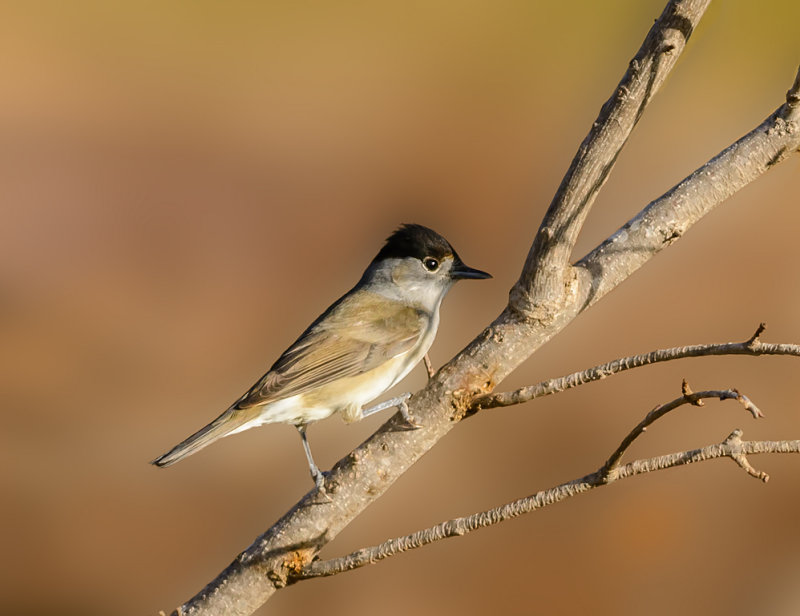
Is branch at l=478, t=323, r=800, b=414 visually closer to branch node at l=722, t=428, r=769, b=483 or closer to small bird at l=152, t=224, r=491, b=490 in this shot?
branch node at l=722, t=428, r=769, b=483

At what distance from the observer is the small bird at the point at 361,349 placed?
4.29 meters

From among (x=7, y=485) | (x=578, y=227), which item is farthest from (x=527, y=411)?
(x=578, y=227)

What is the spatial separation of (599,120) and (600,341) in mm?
6182

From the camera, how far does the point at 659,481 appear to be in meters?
7.11

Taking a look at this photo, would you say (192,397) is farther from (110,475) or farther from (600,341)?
(600,341)

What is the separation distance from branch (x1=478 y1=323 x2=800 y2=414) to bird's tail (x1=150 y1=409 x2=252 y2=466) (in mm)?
1736

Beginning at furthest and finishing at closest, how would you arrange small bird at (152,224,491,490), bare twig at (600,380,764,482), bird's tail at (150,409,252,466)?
small bird at (152,224,491,490) < bird's tail at (150,409,252,466) < bare twig at (600,380,764,482)

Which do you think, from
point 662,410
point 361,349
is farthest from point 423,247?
point 662,410

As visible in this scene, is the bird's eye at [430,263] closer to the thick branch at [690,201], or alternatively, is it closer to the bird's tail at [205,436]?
the bird's tail at [205,436]

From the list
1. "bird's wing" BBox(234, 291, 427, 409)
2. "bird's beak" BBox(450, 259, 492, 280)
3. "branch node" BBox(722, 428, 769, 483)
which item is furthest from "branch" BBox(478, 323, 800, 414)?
"bird's beak" BBox(450, 259, 492, 280)

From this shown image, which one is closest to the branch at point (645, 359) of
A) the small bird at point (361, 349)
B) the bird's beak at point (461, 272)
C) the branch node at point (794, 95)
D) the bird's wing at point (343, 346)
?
the branch node at point (794, 95)

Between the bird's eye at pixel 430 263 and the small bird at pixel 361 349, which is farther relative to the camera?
the bird's eye at pixel 430 263

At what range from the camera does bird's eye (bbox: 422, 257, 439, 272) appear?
512 cm

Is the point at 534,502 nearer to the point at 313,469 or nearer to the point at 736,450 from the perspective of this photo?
the point at 736,450
